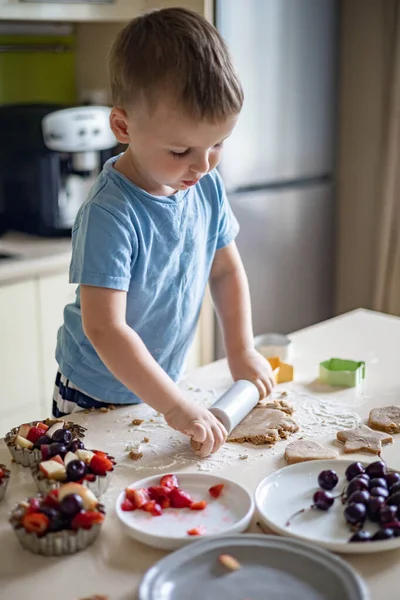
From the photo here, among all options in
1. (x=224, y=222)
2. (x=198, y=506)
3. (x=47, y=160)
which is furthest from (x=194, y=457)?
(x=47, y=160)

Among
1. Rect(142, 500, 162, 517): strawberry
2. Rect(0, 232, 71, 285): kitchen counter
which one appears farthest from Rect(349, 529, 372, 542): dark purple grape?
Rect(0, 232, 71, 285): kitchen counter

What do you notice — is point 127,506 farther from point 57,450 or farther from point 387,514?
point 387,514

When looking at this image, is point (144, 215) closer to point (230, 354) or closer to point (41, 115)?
point (230, 354)

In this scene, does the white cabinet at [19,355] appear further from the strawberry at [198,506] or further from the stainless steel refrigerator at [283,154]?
the strawberry at [198,506]

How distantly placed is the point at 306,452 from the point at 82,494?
13.9 inches

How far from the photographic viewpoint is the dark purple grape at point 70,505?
91 centimetres

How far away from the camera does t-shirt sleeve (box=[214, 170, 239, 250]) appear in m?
1.45

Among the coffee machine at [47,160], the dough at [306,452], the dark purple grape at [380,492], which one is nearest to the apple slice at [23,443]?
the dough at [306,452]

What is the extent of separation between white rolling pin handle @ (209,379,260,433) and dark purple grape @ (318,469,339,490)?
19cm

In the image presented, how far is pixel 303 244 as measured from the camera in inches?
123

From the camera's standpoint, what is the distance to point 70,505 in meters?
0.91

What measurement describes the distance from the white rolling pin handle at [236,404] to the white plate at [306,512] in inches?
5.6

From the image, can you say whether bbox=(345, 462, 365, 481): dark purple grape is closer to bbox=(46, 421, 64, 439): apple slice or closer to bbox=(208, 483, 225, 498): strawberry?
bbox=(208, 483, 225, 498): strawberry

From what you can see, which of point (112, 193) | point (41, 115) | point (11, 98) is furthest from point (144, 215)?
point (11, 98)
